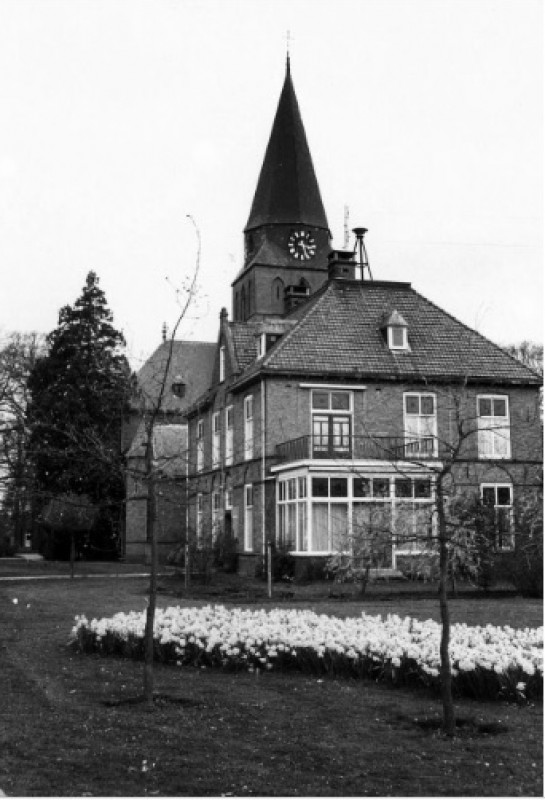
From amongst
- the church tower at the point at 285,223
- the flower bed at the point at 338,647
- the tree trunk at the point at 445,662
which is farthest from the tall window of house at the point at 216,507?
the tree trunk at the point at 445,662

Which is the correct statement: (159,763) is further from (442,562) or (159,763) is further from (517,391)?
(517,391)

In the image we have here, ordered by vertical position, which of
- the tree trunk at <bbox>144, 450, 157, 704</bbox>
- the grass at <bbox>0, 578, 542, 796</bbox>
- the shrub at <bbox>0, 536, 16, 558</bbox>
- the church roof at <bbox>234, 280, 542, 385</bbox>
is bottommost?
the shrub at <bbox>0, 536, 16, 558</bbox>

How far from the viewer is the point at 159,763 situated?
731 centimetres

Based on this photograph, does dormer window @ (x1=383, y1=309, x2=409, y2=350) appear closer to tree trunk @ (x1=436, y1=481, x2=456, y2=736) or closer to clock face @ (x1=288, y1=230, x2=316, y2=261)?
tree trunk @ (x1=436, y1=481, x2=456, y2=736)

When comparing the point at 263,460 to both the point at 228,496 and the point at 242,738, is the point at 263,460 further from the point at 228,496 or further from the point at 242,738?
the point at 242,738

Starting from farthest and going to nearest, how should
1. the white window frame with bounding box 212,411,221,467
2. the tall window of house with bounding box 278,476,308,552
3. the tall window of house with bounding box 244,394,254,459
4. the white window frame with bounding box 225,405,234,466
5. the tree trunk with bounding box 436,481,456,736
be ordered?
the white window frame with bounding box 212,411,221,467 → the white window frame with bounding box 225,405,234,466 → the tall window of house with bounding box 244,394,254,459 → the tall window of house with bounding box 278,476,308,552 → the tree trunk with bounding box 436,481,456,736

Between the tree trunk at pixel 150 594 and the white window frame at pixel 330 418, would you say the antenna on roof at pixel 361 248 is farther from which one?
the tree trunk at pixel 150 594

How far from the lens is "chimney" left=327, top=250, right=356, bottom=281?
39281 millimetres

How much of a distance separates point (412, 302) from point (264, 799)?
104 feet

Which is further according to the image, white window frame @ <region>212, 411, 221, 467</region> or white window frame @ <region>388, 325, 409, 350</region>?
white window frame @ <region>212, 411, 221, 467</region>

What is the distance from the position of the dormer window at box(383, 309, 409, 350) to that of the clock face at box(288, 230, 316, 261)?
35.3 metres

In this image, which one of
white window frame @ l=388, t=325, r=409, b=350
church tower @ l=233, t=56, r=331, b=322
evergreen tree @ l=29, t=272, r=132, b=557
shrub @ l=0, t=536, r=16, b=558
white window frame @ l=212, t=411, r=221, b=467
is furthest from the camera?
church tower @ l=233, t=56, r=331, b=322

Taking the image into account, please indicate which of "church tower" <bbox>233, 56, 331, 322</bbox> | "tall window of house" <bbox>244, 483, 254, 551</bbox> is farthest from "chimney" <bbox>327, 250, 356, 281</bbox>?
"church tower" <bbox>233, 56, 331, 322</bbox>

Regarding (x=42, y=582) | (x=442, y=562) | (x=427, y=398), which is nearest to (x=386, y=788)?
(x=442, y=562)
